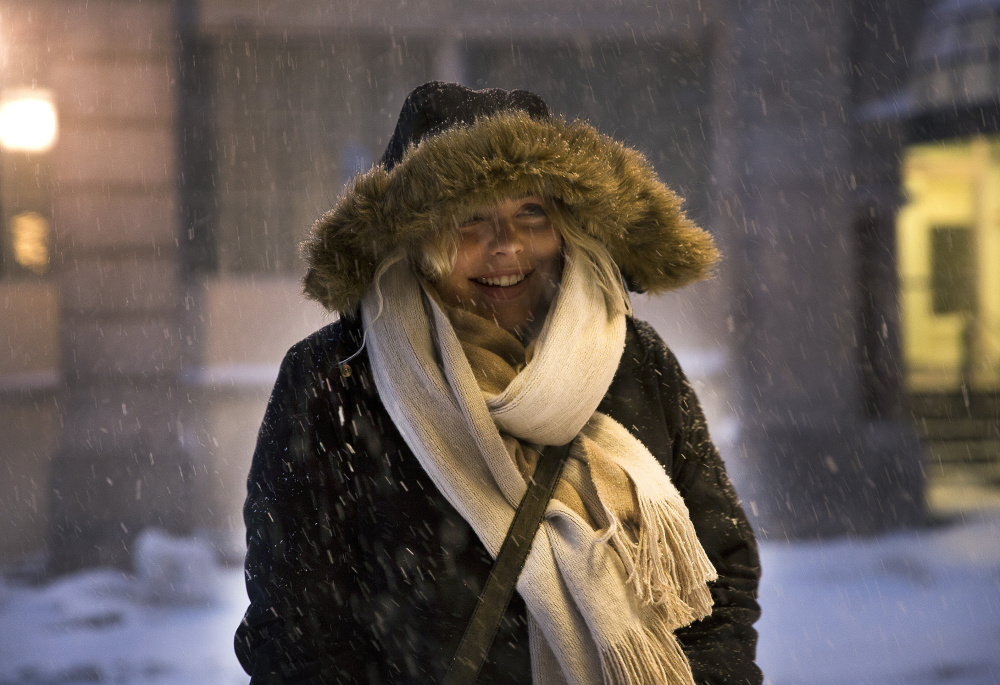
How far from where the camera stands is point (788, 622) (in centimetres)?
391

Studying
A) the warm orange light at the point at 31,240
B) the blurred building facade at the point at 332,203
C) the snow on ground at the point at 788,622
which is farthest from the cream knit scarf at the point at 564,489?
the warm orange light at the point at 31,240

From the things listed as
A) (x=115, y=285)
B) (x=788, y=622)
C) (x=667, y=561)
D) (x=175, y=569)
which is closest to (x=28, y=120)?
(x=115, y=285)

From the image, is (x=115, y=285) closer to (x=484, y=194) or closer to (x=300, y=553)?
(x=300, y=553)

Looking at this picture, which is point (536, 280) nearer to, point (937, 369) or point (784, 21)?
point (784, 21)

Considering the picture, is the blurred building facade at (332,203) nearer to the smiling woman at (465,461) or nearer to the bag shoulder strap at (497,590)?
the smiling woman at (465,461)

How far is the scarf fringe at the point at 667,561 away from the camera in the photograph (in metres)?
1.51

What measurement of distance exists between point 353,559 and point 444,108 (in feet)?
2.88

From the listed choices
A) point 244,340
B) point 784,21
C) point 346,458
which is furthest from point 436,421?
point 784,21

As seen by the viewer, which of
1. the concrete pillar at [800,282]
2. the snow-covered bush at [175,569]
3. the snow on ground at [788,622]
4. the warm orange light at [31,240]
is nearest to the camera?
the snow on ground at [788,622]

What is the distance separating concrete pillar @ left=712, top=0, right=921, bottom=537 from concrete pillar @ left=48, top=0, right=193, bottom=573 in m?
2.87

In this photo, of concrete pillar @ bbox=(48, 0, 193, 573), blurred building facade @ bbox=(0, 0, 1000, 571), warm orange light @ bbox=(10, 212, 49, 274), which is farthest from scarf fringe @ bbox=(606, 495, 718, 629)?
warm orange light @ bbox=(10, 212, 49, 274)

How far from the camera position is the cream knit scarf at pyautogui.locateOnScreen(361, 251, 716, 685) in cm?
148

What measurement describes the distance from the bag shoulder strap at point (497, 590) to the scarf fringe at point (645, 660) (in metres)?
0.21

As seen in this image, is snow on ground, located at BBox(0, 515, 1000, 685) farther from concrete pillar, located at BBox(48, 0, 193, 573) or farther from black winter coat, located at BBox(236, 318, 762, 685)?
black winter coat, located at BBox(236, 318, 762, 685)
